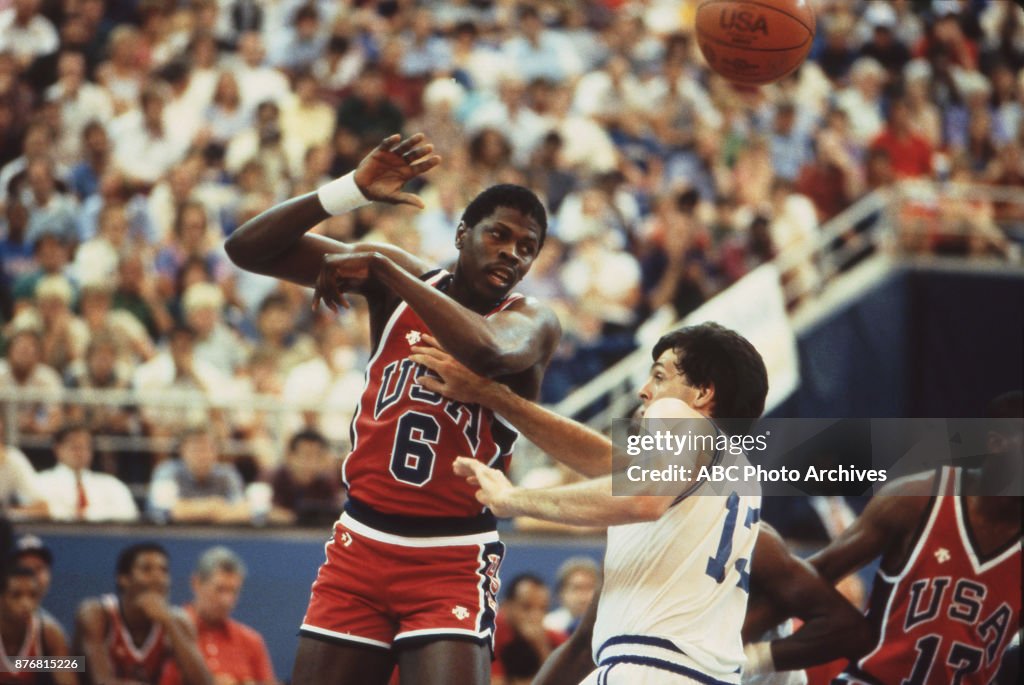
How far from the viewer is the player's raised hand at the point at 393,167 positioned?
504 centimetres

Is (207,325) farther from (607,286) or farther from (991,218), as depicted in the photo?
(991,218)

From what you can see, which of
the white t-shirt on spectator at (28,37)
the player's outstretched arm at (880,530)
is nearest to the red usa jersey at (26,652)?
the player's outstretched arm at (880,530)

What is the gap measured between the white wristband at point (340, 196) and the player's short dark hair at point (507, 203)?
408 mm

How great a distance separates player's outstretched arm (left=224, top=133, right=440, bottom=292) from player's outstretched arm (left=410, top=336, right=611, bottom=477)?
51 centimetres

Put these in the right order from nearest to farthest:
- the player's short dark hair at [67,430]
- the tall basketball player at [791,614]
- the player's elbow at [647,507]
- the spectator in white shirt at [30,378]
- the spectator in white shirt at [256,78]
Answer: the player's elbow at [647,507]
the tall basketball player at [791,614]
the player's short dark hair at [67,430]
the spectator in white shirt at [30,378]
the spectator in white shirt at [256,78]

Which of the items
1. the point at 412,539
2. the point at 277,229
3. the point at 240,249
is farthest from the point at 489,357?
the point at 240,249

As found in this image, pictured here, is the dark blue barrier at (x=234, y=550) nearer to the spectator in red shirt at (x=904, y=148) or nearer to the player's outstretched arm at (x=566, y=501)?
the player's outstretched arm at (x=566, y=501)

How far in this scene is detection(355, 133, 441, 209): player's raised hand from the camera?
5039mm

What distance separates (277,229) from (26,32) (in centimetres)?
917

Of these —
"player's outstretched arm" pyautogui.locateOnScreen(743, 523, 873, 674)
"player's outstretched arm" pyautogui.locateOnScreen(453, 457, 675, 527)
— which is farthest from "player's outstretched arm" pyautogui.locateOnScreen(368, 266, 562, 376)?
"player's outstretched arm" pyautogui.locateOnScreen(743, 523, 873, 674)

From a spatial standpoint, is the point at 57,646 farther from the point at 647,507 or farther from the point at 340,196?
the point at 647,507

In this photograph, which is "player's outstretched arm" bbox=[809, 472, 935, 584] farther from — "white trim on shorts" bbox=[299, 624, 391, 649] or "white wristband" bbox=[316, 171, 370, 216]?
"white wristband" bbox=[316, 171, 370, 216]

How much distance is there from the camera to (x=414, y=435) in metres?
4.82

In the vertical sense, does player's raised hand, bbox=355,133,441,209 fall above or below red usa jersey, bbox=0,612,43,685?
above
